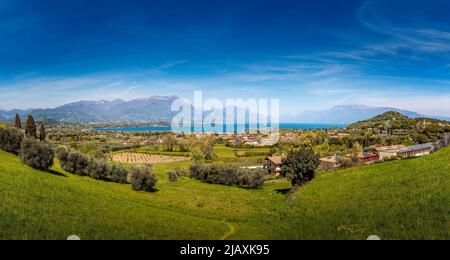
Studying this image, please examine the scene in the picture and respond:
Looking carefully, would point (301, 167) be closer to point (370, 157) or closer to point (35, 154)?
point (35, 154)

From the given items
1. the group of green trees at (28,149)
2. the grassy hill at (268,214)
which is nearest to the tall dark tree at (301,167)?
the grassy hill at (268,214)

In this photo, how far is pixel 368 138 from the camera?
383 ft

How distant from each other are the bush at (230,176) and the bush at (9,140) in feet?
109

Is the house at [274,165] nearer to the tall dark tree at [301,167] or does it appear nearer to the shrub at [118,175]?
the tall dark tree at [301,167]

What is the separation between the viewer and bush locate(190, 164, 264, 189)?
56344 millimetres

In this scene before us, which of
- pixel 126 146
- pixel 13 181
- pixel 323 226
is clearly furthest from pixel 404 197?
pixel 126 146

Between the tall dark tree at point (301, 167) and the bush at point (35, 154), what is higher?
the bush at point (35, 154)

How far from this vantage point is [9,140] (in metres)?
34.6

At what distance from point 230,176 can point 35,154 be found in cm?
3413

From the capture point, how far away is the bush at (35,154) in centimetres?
3080

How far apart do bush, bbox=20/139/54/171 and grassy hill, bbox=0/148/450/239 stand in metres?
5.72

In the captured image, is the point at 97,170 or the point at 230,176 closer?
the point at 97,170

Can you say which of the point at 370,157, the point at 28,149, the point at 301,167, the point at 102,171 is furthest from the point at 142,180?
the point at 370,157
